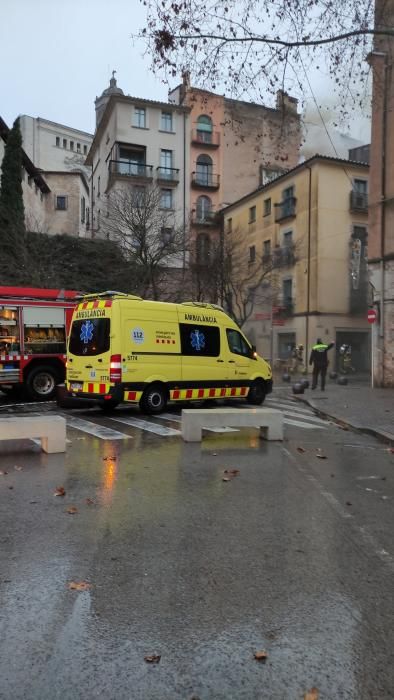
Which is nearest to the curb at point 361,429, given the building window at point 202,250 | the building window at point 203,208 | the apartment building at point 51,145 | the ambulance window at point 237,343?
the ambulance window at point 237,343

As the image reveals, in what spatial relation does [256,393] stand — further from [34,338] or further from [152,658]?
[152,658]

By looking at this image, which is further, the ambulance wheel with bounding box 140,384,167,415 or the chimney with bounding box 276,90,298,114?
the ambulance wheel with bounding box 140,384,167,415

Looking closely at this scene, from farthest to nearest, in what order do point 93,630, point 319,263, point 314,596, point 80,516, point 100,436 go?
point 319,263 < point 100,436 < point 80,516 < point 314,596 < point 93,630

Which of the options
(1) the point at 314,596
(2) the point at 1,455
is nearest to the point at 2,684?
(1) the point at 314,596

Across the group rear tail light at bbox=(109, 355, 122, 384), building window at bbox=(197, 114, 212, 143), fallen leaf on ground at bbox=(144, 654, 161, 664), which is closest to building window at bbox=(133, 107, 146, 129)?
building window at bbox=(197, 114, 212, 143)

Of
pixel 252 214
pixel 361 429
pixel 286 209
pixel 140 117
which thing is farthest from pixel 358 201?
pixel 361 429

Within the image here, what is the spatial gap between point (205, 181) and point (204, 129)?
14.0 feet

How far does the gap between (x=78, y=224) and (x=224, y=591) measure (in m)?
46.0

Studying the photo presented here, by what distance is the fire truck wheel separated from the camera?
47.1ft

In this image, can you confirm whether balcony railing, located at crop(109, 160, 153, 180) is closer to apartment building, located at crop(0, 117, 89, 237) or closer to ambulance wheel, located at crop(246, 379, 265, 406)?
apartment building, located at crop(0, 117, 89, 237)

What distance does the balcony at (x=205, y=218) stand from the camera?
43469mm

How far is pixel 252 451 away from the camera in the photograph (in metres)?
8.52

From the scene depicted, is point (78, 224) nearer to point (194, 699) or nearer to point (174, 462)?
point (174, 462)

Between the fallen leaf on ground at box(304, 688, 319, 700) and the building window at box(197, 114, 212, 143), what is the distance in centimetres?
4662
